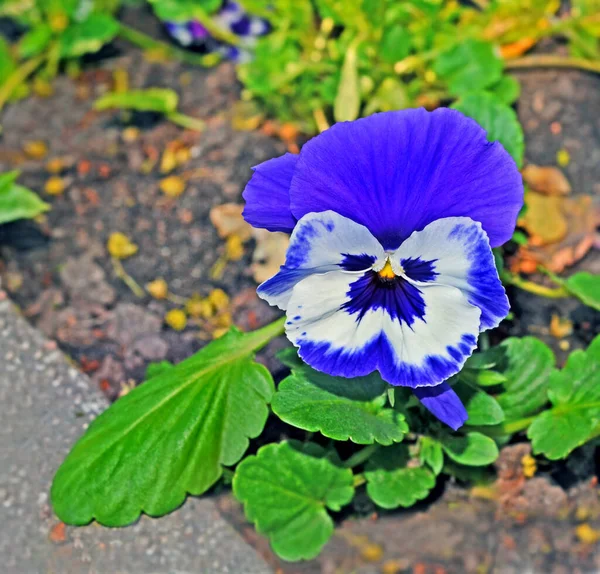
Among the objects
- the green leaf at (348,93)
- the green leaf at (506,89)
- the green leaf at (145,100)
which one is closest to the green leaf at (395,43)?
the green leaf at (348,93)

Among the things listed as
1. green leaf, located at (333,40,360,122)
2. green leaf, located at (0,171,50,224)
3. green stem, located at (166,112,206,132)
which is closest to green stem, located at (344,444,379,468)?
green leaf, located at (333,40,360,122)

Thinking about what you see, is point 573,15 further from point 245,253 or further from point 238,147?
point 245,253

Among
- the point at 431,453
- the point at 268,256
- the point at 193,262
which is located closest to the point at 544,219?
the point at 268,256

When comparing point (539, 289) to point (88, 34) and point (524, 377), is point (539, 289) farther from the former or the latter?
point (88, 34)

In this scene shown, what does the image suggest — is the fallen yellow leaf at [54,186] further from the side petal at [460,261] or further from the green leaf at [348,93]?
the side petal at [460,261]

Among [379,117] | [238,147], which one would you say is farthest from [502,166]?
[238,147]

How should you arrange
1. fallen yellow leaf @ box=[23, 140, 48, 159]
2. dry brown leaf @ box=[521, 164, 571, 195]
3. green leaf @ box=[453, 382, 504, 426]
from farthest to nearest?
fallen yellow leaf @ box=[23, 140, 48, 159]
dry brown leaf @ box=[521, 164, 571, 195]
green leaf @ box=[453, 382, 504, 426]

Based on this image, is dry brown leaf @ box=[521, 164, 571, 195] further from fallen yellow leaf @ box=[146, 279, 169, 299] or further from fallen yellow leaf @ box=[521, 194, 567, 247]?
fallen yellow leaf @ box=[146, 279, 169, 299]
